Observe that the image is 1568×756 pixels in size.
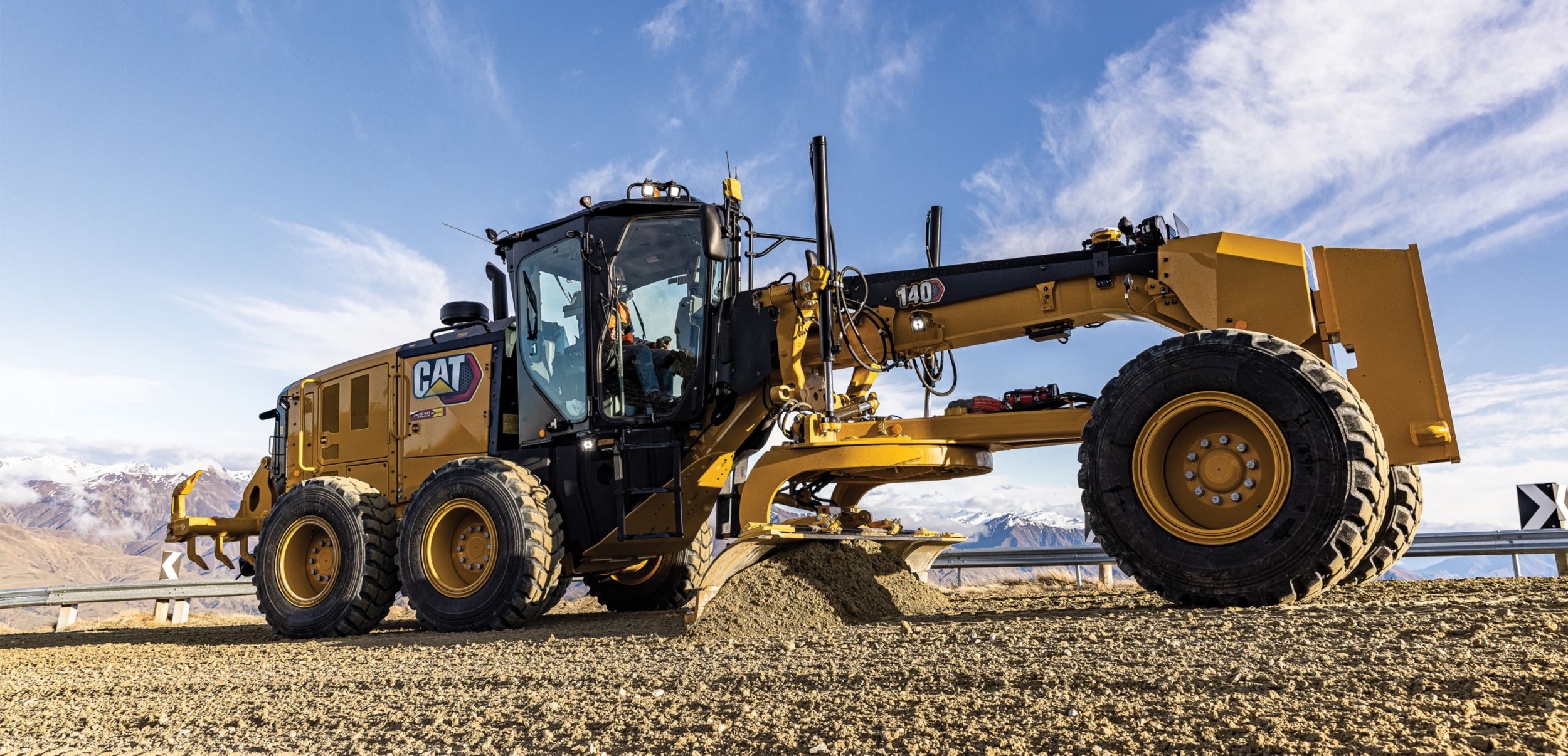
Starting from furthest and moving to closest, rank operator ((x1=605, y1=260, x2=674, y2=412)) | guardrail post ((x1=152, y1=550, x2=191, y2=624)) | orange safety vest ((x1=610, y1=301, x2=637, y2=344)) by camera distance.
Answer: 1. guardrail post ((x1=152, y1=550, x2=191, y2=624))
2. orange safety vest ((x1=610, y1=301, x2=637, y2=344))
3. operator ((x1=605, y1=260, x2=674, y2=412))

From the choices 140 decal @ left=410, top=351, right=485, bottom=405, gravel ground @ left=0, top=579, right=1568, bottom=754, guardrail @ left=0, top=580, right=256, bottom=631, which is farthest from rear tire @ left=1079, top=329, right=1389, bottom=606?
guardrail @ left=0, top=580, right=256, bottom=631

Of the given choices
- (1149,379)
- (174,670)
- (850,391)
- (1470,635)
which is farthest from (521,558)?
(1470,635)

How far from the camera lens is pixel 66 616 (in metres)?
12.4

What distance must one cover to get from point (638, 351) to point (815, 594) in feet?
8.96

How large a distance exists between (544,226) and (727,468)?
8.56 ft

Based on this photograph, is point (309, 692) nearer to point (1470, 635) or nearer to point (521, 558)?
point (521, 558)

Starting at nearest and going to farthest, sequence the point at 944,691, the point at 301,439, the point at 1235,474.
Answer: the point at 944,691
the point at 1235,474
the point at 301,439

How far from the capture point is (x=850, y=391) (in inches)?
287

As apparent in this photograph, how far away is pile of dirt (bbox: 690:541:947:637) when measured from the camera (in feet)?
18.2

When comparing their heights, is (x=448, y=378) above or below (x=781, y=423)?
above

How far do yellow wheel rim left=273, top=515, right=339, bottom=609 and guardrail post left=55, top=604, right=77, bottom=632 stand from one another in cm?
591

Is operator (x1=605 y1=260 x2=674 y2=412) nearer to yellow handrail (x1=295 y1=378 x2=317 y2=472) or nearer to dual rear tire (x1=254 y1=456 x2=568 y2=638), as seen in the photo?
dual rear tire (x1=254 y1=456 x2=568 y2=638)

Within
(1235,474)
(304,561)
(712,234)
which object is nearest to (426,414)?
(304,561)

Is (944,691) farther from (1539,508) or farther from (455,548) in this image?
(1539,508)
